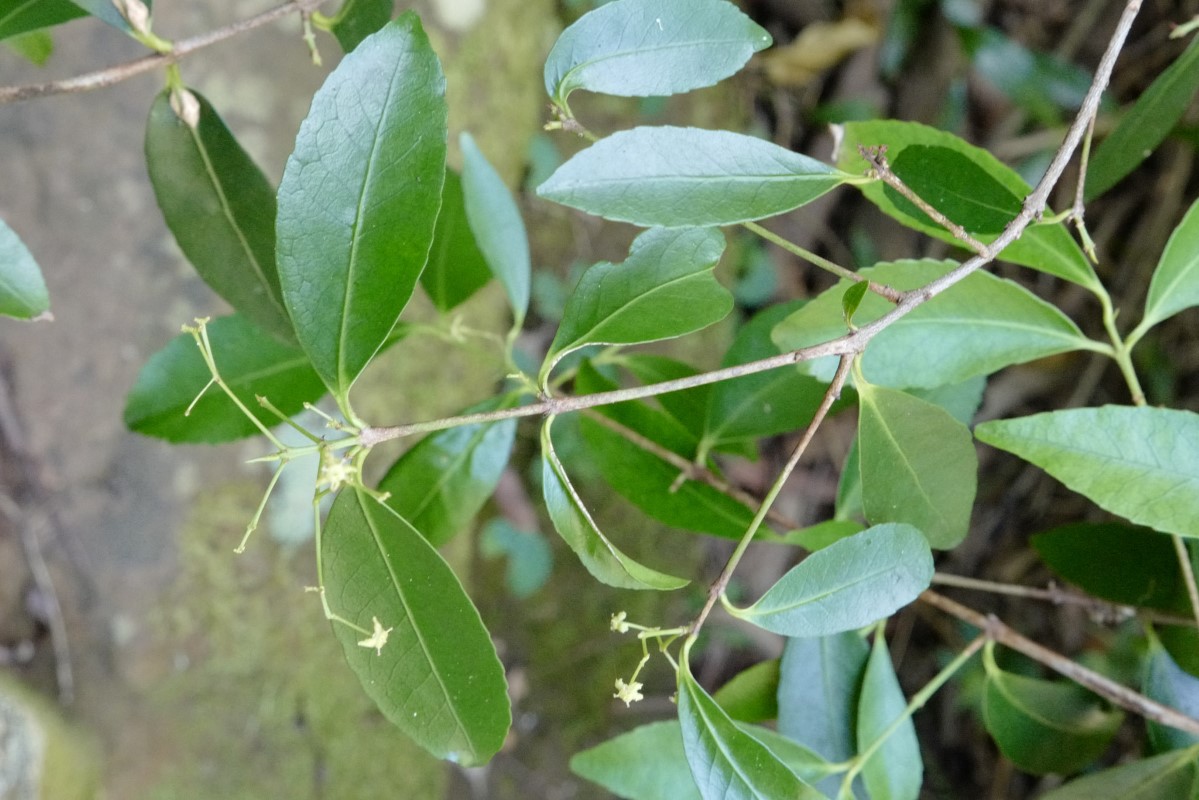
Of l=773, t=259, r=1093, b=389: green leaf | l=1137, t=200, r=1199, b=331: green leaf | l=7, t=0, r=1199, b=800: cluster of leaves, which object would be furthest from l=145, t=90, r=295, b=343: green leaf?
l=1137, t=200, r=1199, b=331: green leaf

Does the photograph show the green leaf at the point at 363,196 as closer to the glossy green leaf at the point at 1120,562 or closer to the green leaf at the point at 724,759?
the green leaf at the point at 724,759

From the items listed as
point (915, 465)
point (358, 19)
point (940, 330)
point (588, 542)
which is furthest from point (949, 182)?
point (358, 19)

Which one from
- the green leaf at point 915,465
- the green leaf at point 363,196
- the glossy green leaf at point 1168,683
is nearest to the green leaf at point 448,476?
the green leaf at point 363,196

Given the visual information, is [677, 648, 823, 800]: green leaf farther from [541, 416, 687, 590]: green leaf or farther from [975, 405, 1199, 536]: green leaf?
[975, 405, 1199, 536]: green leaf

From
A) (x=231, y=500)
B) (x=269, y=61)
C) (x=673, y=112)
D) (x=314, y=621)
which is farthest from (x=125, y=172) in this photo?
(x=673, y=112)

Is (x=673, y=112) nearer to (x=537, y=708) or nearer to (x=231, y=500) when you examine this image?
(x=231, y=500)

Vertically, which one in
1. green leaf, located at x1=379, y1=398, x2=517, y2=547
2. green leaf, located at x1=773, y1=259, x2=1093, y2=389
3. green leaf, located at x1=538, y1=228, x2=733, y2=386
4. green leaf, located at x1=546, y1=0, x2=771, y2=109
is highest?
green leaf, located at x1=546, y1=0, x2=771, y2=109

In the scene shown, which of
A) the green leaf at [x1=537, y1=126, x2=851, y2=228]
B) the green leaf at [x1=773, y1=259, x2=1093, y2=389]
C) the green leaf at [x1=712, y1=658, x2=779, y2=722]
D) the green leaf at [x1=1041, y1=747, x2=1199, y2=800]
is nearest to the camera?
the green leaf at [x1=537, y1=126, x2=851, y2=228]
